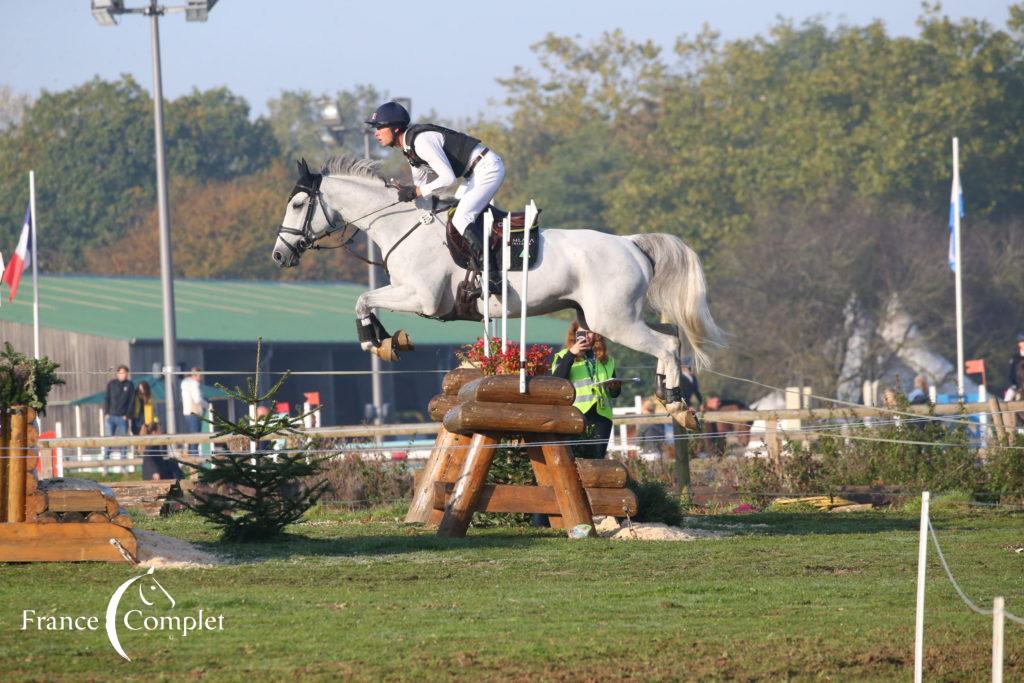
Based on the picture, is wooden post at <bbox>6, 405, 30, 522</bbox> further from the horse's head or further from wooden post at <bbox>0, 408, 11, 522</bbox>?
the horse's head

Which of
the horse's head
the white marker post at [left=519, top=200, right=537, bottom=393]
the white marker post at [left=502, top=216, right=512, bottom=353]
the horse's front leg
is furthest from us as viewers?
the horse's head

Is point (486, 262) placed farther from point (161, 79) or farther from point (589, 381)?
point (161, 79)

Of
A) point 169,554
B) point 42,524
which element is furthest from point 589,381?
point 42,524

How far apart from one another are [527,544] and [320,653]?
4103 millimetres

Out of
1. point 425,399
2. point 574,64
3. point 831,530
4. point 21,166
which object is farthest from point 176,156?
point 831,530

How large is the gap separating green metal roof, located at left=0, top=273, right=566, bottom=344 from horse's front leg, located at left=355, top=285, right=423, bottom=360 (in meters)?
26.0

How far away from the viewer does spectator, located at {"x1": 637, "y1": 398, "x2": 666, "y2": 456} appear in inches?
728

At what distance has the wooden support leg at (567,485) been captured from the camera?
37.0ft

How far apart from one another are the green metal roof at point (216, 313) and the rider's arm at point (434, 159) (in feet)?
87.6

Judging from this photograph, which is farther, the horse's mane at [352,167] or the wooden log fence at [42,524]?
the horse's mane at [352,167]

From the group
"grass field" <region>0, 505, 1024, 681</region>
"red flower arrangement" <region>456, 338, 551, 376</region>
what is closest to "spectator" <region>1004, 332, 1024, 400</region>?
"grass field" <region>0, 505, 1024, 681</region>

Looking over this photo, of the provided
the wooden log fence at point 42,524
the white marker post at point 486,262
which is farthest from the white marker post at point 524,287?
the wooden log fence at point 42,524

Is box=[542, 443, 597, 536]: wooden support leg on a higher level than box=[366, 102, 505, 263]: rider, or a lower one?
lower

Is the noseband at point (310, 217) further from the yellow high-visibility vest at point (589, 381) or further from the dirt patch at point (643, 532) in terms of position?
the dirt patch at point (643, 532)
